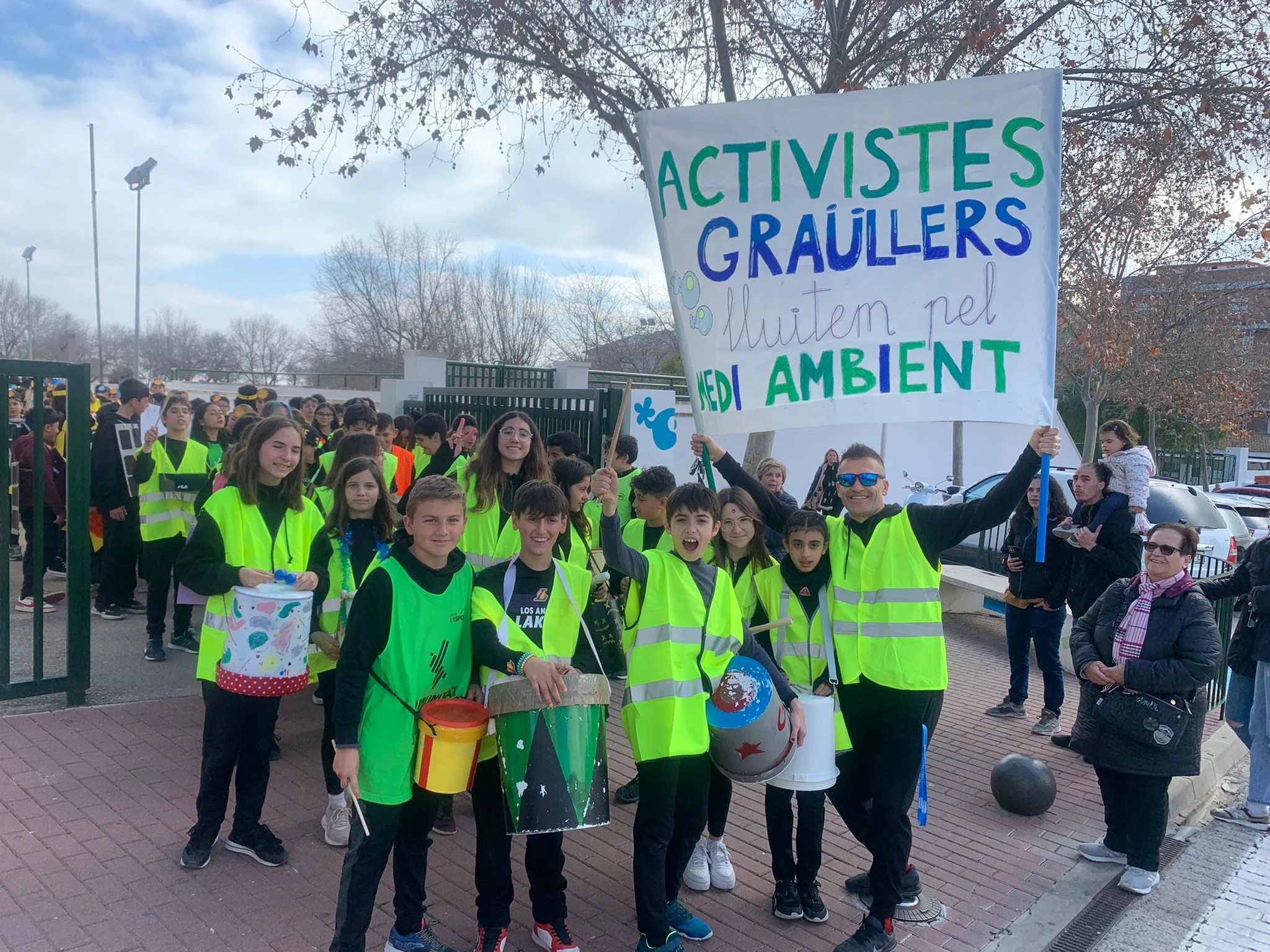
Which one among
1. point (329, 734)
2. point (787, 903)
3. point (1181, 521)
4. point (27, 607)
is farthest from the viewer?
point (1181, 521)

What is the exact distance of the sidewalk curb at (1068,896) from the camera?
394 centimetres

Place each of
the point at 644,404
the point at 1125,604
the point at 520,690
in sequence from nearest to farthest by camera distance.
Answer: the point at 520,690 < the point at 1125,604 < the point at 644,404

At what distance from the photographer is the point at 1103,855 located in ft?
15.5

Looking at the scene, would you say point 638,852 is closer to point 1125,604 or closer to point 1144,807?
point 1144,807

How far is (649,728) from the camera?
344 cm

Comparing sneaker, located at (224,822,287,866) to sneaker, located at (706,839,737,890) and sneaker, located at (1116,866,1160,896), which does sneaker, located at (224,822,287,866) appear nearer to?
sneaker, located at (706,839,737,890)

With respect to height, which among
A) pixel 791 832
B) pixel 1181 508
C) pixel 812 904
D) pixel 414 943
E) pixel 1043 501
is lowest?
pixel 812 904

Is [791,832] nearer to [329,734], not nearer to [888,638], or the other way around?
[888,638]

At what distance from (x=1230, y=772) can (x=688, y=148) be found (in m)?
5.59

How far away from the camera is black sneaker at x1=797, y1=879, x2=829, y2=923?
12.9 ft

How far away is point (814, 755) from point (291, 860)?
2.30m

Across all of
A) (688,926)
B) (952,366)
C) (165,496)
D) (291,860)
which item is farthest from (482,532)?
(165,496)

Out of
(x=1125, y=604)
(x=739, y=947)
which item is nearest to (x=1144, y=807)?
(x=1125, y=604)

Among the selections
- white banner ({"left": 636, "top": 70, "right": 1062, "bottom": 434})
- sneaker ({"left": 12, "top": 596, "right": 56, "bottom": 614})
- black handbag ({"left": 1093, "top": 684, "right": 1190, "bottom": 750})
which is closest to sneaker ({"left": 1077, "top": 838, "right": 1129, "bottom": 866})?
black handbag ({"left": 1093, "top": 684, "right": 1190, "bottom": 750})
